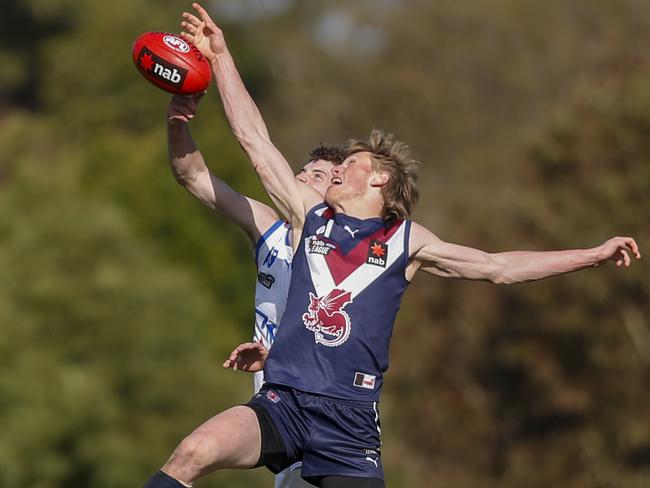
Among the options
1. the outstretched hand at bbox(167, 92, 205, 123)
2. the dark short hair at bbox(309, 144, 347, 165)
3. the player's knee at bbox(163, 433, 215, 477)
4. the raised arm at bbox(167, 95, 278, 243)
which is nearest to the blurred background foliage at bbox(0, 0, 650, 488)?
the dark short hair at bbox(309, 144, 347, 165)

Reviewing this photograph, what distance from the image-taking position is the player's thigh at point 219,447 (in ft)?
23.4

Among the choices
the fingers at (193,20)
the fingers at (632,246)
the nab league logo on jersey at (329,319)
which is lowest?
the nab league logo on jersey at (329,319)

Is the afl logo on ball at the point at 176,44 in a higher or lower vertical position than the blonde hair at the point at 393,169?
higher

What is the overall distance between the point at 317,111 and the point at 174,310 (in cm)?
2857

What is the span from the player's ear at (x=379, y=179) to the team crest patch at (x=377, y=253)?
1.19ft

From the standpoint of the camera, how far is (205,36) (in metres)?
8.61

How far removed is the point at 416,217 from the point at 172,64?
43.7 m

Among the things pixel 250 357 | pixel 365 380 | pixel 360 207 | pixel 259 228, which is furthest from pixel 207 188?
pixel 365 380

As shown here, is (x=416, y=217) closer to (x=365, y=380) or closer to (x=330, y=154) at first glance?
(x=330, y=154)

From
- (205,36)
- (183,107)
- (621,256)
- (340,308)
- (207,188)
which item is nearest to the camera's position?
(340,308)

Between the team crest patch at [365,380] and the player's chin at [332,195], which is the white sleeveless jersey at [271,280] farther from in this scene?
the team crest patch at [365,380]

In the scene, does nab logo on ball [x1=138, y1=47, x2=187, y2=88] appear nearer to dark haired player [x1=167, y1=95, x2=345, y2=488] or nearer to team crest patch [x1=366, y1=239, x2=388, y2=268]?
dark haired player [x1=167, y1=95, x2=345, y2=488]

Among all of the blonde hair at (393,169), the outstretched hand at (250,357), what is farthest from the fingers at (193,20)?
the outstretched hand at (250,357)

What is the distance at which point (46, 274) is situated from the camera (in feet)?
108
